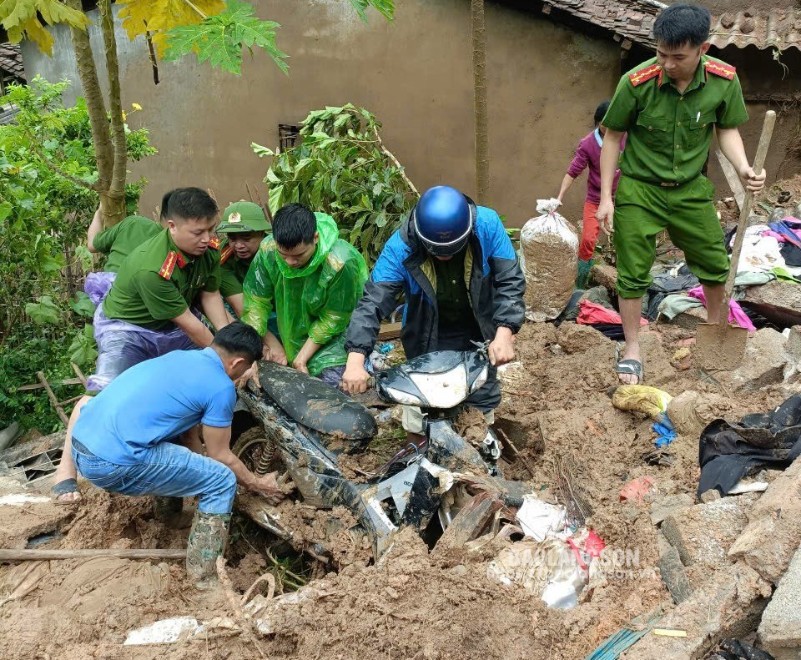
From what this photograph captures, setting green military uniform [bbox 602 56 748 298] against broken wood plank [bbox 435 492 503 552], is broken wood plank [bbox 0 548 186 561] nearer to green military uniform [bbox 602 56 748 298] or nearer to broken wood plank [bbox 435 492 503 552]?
broken wood plank [bbox 435 492 503 552]

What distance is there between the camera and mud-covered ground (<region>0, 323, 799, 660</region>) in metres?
2.78

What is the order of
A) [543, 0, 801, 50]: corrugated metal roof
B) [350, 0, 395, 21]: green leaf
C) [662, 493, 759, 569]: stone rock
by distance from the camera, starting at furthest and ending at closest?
1. [543, 0, 801, 50]: corrugated metal roof
2. [350, 0, 395, 21]: green leaf
3. [662, 493, 759, 569]: stone rock

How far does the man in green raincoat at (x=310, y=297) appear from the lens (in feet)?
14.4

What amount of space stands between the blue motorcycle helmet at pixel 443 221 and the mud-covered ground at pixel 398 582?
3.59 feet

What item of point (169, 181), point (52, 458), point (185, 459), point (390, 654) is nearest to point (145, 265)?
point (185, 459)

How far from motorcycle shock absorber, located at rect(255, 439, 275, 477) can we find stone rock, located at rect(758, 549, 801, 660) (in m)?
2.56

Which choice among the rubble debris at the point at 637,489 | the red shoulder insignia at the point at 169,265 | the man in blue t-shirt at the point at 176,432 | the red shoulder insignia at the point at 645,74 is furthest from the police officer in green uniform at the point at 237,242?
the rubble debris at the point at 637,489

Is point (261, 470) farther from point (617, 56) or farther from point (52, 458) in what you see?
point (617, 56)

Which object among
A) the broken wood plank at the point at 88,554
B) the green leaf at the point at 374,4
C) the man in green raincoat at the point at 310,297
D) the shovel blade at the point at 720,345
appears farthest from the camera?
the shovel blade at the point at 720,345

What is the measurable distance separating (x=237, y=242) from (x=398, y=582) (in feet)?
8.66

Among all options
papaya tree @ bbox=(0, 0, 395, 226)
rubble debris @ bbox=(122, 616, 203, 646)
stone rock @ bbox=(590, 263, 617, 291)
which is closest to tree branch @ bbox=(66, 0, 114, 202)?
papaya tree @ bbox=(0, 0, 395, 226)

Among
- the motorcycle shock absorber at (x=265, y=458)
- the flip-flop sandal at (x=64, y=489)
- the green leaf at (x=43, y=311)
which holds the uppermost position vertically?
the green leaf at (x=43, y=311)

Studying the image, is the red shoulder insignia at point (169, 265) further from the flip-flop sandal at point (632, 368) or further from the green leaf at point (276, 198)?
the green leaf at point (276, 198)

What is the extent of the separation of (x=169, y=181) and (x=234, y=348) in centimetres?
663
